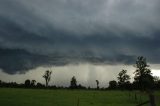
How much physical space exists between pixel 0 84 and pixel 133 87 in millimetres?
86457

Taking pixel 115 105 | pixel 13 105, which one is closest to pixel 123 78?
pixel 115 105

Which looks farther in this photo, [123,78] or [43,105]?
[123,78]

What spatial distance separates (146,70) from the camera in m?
150

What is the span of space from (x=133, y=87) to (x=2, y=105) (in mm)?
99462

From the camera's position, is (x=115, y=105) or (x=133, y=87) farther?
(x=133, y=87)

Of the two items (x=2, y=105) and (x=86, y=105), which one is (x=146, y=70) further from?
(x=2, y=105)

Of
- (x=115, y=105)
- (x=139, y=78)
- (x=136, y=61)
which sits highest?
(x=136, y=61)

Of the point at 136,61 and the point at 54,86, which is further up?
the point at 136,61

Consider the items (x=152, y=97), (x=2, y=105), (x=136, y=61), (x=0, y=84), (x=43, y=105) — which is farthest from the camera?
(x=0, y=84)

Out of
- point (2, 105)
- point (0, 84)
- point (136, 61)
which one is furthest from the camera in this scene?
point (0, 84)

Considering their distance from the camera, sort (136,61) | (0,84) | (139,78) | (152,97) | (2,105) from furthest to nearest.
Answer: (0,84)
(136,61)
(139,78)
(2,105)
(152,97)

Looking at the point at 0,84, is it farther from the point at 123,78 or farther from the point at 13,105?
the point at 13,105

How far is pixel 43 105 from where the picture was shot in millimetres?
59656

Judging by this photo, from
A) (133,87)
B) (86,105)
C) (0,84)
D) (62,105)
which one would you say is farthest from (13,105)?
(0,84)
